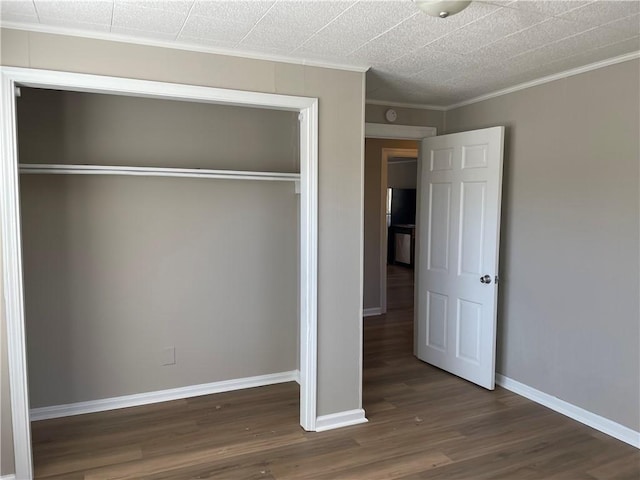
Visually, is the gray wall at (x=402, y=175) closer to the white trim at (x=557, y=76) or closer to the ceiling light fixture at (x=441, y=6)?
the white trim at (x=557, y=76)

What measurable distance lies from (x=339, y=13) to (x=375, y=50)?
60 centimetres

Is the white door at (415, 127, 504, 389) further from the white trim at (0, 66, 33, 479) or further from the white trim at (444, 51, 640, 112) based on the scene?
the white trim at (0, 66, 33, 479)

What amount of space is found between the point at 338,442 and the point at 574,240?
2107 millimetres

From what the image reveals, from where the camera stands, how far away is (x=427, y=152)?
14.4ft

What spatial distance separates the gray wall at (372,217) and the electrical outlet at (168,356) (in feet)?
10.4

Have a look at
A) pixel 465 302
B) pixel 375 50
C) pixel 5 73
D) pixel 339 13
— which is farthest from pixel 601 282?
pixel 5 73

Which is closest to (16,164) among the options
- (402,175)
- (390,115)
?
(390,115)

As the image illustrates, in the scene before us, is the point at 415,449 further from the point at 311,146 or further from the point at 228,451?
the point at 311,146

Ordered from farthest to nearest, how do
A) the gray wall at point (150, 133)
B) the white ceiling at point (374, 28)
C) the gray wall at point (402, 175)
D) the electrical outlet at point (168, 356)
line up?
the gray wall at point (402, 175)
the electrical outlet at point (168, 356)
the gray wall at point (150, 133)
the white ceiling at point (374, 28)

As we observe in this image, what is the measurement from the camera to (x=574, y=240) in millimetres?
3344

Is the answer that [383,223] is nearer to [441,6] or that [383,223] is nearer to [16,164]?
[441,6]

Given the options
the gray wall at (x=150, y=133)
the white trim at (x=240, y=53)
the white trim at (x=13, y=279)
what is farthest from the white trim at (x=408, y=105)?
the white trim at (x=13, y=279)

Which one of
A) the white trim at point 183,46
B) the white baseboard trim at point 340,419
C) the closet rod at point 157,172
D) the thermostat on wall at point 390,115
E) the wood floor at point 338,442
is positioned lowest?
the wood floor at point 338,442

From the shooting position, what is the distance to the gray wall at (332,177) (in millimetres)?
2785
